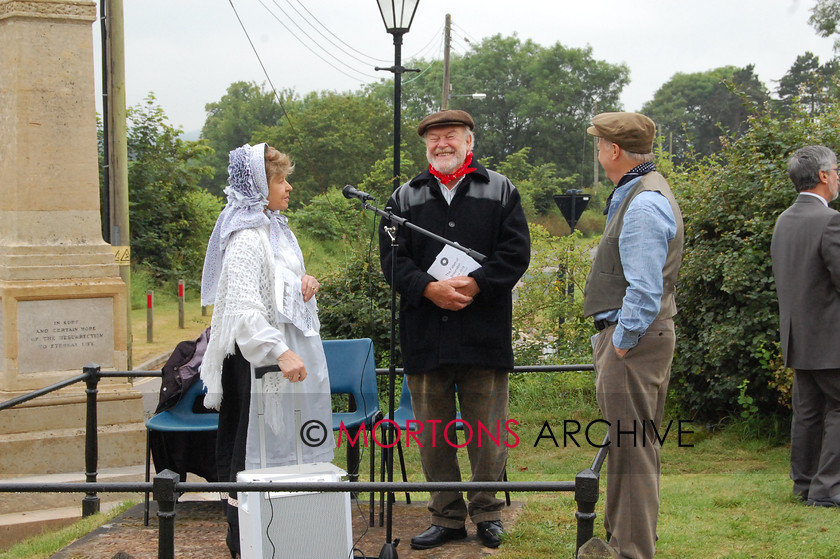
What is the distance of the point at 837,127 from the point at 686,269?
65.5 inches

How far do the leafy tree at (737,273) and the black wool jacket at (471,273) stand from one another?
3481mm

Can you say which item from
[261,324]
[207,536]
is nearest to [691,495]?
[207,536]

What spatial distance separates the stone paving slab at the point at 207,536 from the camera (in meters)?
4.41

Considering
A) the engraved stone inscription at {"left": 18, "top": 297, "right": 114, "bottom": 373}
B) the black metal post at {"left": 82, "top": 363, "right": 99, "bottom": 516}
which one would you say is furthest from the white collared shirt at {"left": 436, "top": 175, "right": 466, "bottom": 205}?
the engraved stone inscription at {"left": 18, "top": 297, "right": 114, "bottom": 373}

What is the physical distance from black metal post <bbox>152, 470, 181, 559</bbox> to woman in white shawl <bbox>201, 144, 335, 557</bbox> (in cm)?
89

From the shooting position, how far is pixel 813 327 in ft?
17.0

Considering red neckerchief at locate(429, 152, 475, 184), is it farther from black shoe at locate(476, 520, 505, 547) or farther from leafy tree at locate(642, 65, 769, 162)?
leafy tree at locate(642, 65, 769, 162)

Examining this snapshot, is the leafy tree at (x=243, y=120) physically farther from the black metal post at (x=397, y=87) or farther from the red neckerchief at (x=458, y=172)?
the red neckerchief at (x=458, y=172)

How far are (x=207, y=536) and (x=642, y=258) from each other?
2751mm

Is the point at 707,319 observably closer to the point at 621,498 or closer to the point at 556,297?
the point at 556,297

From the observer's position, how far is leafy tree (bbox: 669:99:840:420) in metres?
7.34

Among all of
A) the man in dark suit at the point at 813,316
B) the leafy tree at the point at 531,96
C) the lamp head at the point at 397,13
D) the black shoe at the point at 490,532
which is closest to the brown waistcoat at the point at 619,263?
the black shoe at the point at 490,532

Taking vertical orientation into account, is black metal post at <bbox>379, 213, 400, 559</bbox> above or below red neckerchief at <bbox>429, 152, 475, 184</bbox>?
below

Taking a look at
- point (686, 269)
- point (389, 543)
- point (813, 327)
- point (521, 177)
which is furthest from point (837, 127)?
point (521, 177)
